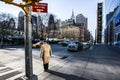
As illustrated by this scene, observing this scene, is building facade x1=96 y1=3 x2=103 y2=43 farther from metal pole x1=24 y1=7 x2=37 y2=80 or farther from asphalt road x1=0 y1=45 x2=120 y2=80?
metal pole x1=24 y1=7 x2=37 y2=80

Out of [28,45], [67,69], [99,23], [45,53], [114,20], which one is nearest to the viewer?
[28,45]

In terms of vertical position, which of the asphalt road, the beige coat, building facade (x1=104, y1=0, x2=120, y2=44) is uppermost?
building facade (x1=104, y1=0, x2=120, y2=44)

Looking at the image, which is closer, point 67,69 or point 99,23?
point 67,69

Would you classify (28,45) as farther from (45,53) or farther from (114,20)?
(114,20)

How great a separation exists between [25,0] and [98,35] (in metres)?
184

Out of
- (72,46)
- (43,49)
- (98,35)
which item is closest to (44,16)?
(72,46)

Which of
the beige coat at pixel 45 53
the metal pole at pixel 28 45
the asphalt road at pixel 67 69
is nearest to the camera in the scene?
the metal pole at pixel 28 45

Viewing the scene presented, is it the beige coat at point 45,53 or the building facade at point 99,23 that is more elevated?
the building facade at point 99,23

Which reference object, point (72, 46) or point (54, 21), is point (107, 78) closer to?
point (72, 46)

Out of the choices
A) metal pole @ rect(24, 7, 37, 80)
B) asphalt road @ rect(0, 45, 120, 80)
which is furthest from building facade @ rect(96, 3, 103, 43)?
metal pole @ rect(24, 7, 37, 80)

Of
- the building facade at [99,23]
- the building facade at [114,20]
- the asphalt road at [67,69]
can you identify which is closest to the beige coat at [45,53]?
the asphalt road at [67,69]

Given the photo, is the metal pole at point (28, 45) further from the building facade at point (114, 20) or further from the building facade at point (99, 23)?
the building facade at point (99, 23)

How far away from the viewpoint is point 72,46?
34.8 metres

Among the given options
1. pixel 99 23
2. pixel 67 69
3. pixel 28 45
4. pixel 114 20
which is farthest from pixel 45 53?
pixel 99 23
